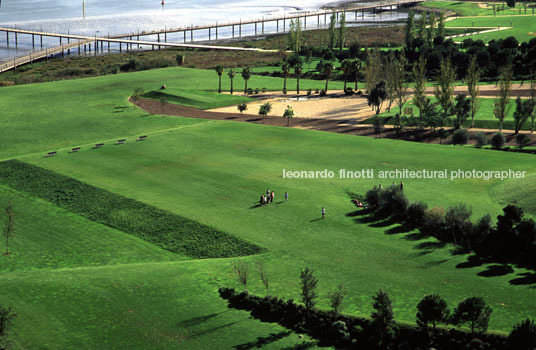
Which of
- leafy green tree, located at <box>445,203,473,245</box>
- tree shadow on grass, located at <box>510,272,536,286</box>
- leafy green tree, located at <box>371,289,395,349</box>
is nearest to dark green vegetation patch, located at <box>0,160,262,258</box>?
leafy green tree, located at <box>371,289,395,349</box>

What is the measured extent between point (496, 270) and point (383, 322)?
1727 centimetres

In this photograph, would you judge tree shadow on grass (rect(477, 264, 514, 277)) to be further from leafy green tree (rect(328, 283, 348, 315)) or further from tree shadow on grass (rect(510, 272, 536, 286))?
leafy green tree (rect(328, 283, 348, 315))

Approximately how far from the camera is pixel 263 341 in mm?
50500

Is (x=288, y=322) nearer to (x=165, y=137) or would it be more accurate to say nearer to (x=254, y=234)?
(x=254, y=234)

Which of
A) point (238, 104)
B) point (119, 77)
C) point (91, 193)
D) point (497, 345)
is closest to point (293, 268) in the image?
point (497, 345)

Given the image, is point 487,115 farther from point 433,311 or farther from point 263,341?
point 263,341

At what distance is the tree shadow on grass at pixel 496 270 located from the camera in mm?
61219

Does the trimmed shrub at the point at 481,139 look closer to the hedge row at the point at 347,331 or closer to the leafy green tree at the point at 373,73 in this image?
the leafy green tree at the point at 373,73

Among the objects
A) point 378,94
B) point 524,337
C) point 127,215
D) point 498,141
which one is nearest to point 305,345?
point 524,337

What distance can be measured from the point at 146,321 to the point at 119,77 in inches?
5032

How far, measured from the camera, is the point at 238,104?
487ft

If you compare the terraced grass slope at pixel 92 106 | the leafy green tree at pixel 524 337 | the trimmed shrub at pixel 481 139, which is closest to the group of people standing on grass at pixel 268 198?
the leafy green tree at pixel 524 337

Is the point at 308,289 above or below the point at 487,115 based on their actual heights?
below

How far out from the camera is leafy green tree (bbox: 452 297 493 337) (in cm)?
4938
